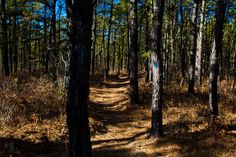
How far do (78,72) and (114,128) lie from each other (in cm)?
594

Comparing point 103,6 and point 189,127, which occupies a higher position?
point 103,6

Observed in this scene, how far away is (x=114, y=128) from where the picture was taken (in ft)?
33.8

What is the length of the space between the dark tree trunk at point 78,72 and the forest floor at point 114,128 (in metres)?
Answer: 2.70

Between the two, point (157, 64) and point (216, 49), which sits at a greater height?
point (216, 49)

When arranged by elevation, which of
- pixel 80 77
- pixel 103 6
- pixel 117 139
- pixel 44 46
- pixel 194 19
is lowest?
pixel 117 139

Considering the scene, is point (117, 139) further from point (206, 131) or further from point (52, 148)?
point (206, 131)

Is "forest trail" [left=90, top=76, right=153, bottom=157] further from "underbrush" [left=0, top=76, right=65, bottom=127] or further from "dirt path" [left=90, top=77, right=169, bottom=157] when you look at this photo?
"underbrush" [left=0, top=76, right=65, bottom=127]

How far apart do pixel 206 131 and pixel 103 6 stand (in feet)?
78.0

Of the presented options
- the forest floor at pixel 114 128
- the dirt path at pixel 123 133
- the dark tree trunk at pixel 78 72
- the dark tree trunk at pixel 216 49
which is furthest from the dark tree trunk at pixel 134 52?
the dark tree trunk at pixel 78 72

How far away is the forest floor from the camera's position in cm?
727

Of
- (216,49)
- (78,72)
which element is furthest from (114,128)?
(78,72)

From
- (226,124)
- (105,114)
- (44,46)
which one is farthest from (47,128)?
(226,124)

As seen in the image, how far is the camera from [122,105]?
47.5ft

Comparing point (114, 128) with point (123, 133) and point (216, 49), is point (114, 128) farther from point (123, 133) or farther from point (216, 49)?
point (216, 49)
